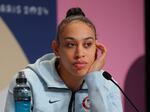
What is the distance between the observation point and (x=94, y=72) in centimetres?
152

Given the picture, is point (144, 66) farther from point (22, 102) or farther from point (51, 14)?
point (22, 102)

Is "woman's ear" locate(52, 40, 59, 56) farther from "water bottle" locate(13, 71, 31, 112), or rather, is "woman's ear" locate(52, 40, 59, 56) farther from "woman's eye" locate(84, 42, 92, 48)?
"water bottle" locate(13, 71, 31, 112)

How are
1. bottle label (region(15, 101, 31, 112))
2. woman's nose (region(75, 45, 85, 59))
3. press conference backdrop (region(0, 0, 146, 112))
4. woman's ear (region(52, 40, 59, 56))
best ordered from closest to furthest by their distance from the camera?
bottle label (region(15, 101, 31, 112)) → woman's nose (region(75, 45, 85, 59)) → woman's ear (region(52, 40, 59, 56)) → press conference backdrop (region(0, 0, 146, 112))

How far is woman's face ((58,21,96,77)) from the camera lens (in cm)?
147

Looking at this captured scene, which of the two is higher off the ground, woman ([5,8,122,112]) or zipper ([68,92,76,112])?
→ woman ([5,8,122,112])

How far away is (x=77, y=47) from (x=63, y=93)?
0.22 m

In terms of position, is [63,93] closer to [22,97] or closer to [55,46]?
[55,46]

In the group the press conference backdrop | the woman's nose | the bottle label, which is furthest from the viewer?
the press conference backdrop

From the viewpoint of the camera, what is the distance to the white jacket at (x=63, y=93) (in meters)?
1.50

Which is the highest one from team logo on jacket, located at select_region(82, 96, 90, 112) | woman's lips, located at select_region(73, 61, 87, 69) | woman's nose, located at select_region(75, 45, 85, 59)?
woman's nose, located at select_region(75, 45, 85, 59)

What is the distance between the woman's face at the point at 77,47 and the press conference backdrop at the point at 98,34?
2.50 feet

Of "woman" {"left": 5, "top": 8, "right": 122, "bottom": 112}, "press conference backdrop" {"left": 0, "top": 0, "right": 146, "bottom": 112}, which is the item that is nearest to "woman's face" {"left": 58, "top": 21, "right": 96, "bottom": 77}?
"woman" {"left": 5, "top": 8, "right": 122, "bottom": 112}

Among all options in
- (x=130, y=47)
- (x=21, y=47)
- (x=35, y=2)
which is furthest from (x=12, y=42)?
(x=130, y=47)
